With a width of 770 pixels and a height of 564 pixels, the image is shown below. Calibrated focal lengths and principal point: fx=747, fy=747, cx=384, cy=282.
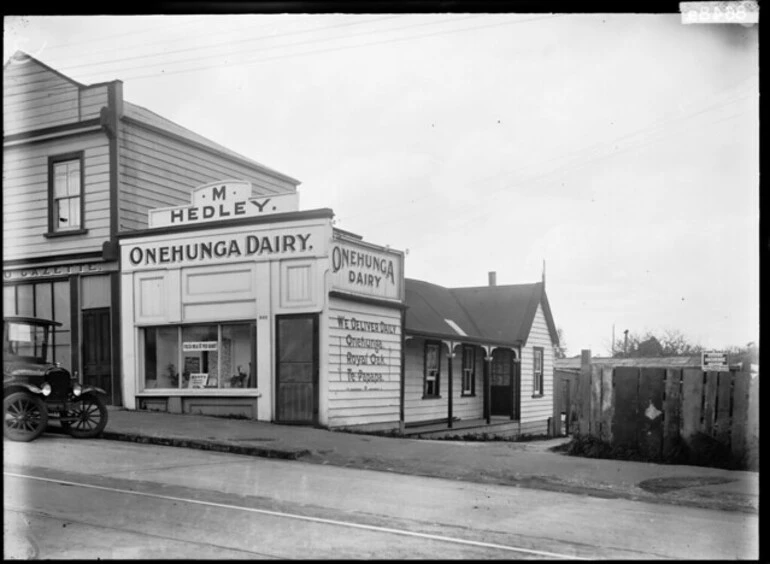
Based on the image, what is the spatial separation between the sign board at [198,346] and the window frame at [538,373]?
1511cm

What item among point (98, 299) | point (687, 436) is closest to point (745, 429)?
point (687, 436)

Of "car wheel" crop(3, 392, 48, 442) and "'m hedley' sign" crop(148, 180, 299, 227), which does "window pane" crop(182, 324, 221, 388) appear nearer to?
"'m hedley' sign" crop(148, 180, 299, 227)

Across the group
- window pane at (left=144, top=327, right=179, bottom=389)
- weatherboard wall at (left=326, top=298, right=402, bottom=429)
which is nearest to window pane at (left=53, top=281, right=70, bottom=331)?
window pane at (left=144, top=327, right=179, bottom=389)

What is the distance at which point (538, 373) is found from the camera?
29.0 meters

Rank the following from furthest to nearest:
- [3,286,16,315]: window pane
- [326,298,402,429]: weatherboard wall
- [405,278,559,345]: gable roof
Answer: [405,278,559,345]: gable roof < [326,298,402,429]: weatherboard wall < [3,286,16,315]: window pane

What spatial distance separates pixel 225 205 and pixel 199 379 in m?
3.93

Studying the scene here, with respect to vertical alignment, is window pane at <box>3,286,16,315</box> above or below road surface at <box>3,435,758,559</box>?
above

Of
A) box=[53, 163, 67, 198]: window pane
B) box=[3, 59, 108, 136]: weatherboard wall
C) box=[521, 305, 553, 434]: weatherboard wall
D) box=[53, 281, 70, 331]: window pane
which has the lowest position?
box=[521, 305, 553, 434]: weatherboard wall

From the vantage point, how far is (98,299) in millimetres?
17203

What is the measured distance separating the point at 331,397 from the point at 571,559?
1023 centimetres

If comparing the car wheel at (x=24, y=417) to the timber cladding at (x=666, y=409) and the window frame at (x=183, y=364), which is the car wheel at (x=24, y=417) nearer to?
the window frame at (x=183, y=364)

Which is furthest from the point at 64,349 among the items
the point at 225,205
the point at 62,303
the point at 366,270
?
the point at 366,270

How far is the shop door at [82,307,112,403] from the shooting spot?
674 inches

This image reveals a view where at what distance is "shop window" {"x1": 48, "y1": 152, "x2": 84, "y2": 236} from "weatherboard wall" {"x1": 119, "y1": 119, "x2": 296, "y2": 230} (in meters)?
0.90
